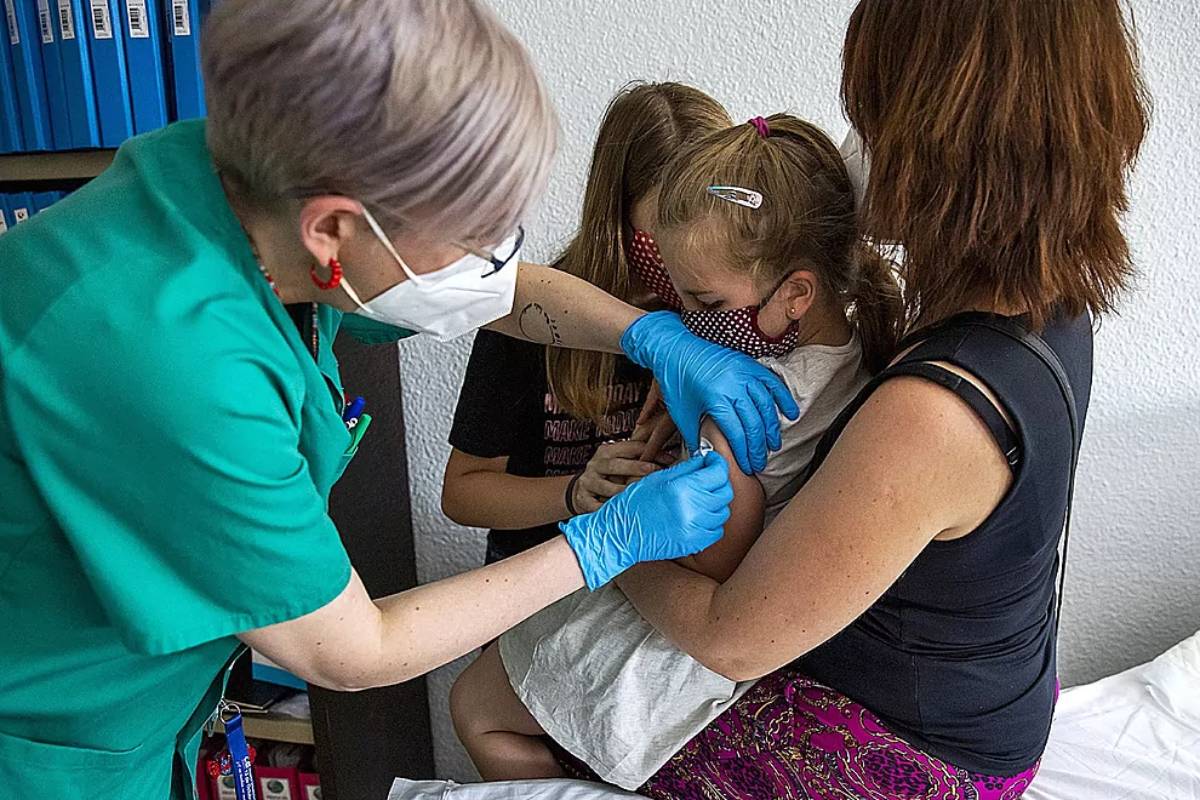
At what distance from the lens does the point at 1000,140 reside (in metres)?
0.83

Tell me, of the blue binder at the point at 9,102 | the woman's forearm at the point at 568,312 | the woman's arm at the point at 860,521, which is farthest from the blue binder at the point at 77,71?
the woman's arm at the point at 860,521

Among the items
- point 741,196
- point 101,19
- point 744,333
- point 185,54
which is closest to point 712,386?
point 744,333

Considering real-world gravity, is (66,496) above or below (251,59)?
below

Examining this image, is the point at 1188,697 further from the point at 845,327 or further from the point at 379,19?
the point at 379,19

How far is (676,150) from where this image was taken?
4.09 ft

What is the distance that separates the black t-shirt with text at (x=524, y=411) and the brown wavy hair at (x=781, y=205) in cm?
37

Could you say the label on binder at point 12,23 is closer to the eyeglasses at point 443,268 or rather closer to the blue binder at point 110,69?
the blue binder at point 110,69

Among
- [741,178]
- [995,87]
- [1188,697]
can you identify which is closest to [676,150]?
[741,178]

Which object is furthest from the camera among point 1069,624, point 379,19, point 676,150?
point 1069,624

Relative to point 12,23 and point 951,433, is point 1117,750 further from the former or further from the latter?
point 12,23

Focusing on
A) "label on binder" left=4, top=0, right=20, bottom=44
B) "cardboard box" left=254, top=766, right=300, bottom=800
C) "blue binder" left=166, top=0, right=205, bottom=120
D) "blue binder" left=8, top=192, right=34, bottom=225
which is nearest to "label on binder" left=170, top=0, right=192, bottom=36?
"blue binder" left=166, top=0, right=205, bottom=120

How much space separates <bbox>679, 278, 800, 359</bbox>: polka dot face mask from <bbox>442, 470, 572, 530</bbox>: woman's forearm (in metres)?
0.32

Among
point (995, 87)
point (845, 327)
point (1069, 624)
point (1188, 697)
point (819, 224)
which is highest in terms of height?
point (995, 87)

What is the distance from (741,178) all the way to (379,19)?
19.6 inches
